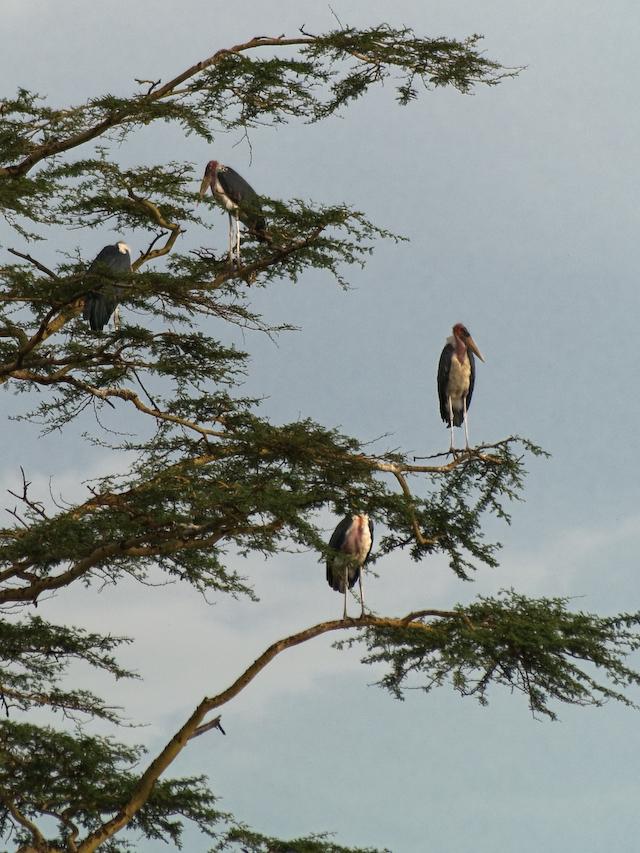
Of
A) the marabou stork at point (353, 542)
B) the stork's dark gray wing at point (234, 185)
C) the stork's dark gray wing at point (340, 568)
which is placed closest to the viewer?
the stork's dark gray wing at point (340, 568)

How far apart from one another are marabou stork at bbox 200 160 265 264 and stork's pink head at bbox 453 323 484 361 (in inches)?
105

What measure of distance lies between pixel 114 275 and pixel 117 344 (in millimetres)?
1314

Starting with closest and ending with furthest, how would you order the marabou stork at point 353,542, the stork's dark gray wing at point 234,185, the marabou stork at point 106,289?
the marabou stork at point 106,289 → the marabou stork at point 353,542 → the stork's dark gray wing at point 234,185

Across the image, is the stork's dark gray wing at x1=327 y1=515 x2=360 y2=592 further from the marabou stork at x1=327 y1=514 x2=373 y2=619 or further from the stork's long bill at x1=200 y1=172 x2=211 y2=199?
the stork's long bill at x1=200 y1=172 x2=211 y2=199

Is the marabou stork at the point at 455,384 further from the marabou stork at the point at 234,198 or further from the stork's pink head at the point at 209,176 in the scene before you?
the stork's pink head at the point at 209,176

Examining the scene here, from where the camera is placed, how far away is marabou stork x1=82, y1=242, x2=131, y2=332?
11992 millimetres

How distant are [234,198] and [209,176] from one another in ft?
2.50

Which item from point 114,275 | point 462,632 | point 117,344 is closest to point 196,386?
point 117,344

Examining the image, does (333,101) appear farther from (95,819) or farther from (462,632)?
(95,819)

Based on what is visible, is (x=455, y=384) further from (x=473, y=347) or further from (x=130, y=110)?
(x=130, y=110)

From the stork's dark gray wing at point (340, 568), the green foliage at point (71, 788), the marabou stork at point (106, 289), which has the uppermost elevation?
the marabou stork at point (106, 289)

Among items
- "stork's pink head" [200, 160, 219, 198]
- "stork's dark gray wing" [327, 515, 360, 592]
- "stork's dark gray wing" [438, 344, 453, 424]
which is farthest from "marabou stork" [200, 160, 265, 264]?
"stork's dark gray wing" [327, 515, 360, 592]

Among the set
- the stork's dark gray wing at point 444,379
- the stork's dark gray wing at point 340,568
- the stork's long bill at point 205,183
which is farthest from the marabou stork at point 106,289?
the stork's dark gray wing at point 444,379

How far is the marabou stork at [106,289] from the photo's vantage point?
39.3 ft
